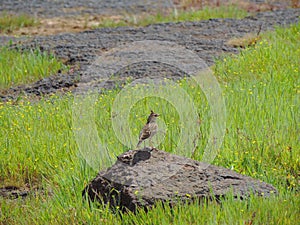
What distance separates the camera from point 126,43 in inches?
401

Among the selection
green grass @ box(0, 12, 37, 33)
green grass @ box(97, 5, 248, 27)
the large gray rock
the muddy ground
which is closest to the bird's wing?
the large gray rock

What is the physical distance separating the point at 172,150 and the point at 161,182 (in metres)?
0.90

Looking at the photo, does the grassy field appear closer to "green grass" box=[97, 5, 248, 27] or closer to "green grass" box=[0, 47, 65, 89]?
"green grass" box=[0, 47, 65, 89]

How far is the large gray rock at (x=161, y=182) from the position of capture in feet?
14.5

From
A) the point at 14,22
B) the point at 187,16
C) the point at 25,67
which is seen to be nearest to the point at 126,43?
the point at 25,67

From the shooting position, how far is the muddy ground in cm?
866

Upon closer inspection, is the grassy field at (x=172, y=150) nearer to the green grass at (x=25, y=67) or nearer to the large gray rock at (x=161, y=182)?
the large gray rock at (x=161, y=182)

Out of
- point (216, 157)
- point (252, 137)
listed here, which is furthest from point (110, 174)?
point (252, 137)

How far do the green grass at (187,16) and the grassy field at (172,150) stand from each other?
432cm

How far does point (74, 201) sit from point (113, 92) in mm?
3122

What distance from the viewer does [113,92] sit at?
7762 mm

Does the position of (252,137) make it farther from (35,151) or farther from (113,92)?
(113,92)

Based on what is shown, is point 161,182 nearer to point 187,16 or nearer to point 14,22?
point 187,16

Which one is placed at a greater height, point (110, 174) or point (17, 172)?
point (110, 174)
